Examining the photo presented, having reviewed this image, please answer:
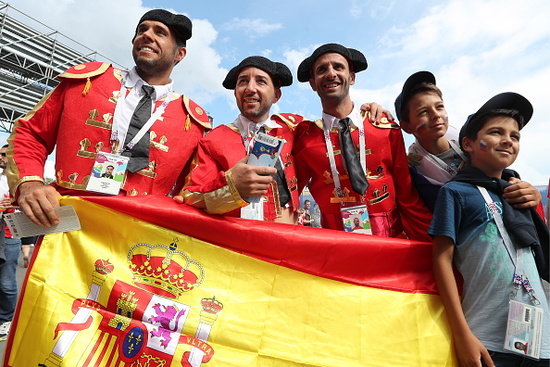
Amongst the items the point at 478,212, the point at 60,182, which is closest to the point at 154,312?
the point at 60,182

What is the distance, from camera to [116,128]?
209 cm

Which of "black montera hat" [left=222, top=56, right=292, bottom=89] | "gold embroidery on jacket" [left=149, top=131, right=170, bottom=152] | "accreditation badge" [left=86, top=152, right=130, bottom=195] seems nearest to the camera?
"accreditation badge" [left=86, top=152, right=130, bottom=195]

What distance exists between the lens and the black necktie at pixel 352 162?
2264 millimetres

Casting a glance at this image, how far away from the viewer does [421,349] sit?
1586 millimetres

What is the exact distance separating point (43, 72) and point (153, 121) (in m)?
23.0

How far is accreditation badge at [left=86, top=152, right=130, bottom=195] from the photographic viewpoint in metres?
1.96

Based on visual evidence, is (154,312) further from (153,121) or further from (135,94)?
(135,94)

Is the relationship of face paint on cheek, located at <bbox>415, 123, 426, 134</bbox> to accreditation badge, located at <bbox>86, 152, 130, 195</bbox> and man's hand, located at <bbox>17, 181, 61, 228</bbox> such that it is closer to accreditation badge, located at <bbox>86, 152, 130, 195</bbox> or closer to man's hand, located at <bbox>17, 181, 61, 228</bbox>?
accreditation badge, located at <bbox>86, 152, 130, 195</bbox>

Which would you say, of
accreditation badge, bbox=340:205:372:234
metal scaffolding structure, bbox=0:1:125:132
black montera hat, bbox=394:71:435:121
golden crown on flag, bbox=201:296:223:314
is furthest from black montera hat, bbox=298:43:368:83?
metal scaffolding structure, bbox=0:1:125:132

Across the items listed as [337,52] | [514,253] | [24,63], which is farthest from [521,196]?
[24,63]

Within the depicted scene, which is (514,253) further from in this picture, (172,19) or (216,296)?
(172,19)

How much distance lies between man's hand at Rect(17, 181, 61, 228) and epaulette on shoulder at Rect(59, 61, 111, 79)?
2.48 ft

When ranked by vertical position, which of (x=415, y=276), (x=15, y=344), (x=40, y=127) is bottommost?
(x=15, y=344)

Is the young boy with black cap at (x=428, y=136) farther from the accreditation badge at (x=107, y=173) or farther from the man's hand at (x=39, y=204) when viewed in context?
the man's hand at (x=39, y=204)
